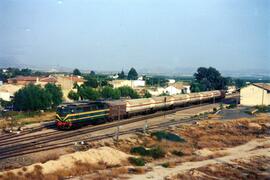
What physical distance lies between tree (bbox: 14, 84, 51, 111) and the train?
46.2 feet

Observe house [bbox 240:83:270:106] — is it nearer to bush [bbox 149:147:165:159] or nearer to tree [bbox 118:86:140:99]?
tree [bbox 118:86:140:99]

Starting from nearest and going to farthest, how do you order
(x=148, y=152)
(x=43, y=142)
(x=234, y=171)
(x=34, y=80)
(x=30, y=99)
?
(x=234, y=171)
(x=43, y=142)
(x=148, y=152)
(x=30, y=99)
(x=34, y=80)

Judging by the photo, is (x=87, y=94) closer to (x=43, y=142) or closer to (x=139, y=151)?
(x=43, y=142)

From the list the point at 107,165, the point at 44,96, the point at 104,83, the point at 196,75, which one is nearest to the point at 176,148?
the point at 107,165

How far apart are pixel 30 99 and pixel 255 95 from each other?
141ft

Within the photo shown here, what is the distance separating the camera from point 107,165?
25297mm

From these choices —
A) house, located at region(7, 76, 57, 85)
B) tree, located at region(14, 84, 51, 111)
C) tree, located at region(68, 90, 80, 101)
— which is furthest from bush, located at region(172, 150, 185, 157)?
house, located at region(7, 76, 57, 85)

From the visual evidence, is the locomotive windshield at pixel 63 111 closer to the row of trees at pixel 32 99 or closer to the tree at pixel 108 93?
the row of trees at pixel 32 99

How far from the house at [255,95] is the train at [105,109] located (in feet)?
45.1

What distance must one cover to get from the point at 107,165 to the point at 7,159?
6.50m

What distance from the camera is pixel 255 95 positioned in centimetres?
7244

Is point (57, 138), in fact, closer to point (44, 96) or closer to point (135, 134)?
point (135, 134)

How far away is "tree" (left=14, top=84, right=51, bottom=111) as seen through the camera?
2121 inches

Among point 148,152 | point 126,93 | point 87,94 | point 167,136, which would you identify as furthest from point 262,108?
point 148,152
